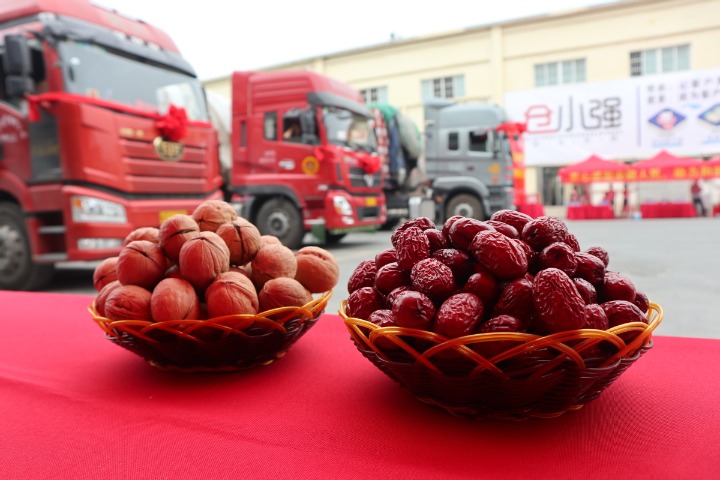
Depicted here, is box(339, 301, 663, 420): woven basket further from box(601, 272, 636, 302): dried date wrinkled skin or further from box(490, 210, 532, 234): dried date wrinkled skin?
box(490, 210, 532, 234): dried date wrinkled skin

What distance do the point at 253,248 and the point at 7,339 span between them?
775mm

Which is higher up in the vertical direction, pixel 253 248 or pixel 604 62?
pixel 604 62

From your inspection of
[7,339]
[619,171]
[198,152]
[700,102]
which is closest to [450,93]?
[619,171]

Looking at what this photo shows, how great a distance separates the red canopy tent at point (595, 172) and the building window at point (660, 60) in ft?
13.4

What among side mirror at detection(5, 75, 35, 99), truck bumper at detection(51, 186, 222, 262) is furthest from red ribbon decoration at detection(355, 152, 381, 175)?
side mirror at detection(5, 75, 35, 99)

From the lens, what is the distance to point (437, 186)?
33.0 feet

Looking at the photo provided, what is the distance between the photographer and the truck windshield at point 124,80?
398cm

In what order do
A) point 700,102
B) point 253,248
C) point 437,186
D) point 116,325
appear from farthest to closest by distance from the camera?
point 700,102
point 437,186
point 253,248
point 116,325

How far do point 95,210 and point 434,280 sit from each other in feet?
13.1

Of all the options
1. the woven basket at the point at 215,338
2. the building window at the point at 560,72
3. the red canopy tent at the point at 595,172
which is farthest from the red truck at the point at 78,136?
the building window at the point at 560,72

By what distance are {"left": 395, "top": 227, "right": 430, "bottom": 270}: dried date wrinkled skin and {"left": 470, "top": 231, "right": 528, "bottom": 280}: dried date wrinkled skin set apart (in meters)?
0.10

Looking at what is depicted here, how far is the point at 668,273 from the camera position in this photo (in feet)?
15.1

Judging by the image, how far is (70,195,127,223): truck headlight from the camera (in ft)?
12.9

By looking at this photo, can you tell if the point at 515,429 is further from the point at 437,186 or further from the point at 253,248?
the point at 437,186
